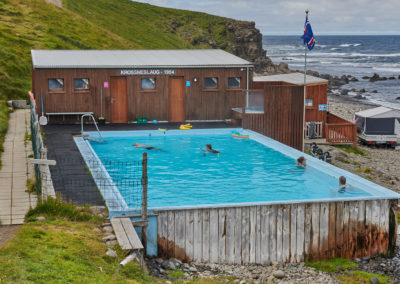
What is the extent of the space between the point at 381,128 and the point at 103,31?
37.7 m

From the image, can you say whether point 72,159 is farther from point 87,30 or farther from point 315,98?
Answer: point 87,30

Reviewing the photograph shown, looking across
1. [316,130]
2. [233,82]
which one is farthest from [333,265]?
[316,130]

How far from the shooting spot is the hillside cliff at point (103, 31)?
3865cm

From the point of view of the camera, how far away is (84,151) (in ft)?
64.5

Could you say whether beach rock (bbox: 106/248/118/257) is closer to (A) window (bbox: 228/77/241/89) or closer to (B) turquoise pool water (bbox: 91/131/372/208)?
(B) turquoise pool water (bbox: 91/131/372/208)

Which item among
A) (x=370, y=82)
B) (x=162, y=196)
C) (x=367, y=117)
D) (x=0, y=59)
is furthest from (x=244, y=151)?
(x=370, y=82)

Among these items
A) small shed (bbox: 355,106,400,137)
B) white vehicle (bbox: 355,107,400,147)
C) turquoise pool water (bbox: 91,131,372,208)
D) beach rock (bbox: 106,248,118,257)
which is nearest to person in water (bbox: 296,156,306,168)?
turquoise pool water (bbox: 91,131,372,208)

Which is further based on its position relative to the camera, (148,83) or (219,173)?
(148,83)

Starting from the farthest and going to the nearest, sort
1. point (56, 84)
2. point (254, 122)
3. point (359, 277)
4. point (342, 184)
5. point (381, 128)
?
1. point (381, 128)
2. point (56, 84)
3. point (254, 122)
4. point (342, 184)
5. point (359, 277)

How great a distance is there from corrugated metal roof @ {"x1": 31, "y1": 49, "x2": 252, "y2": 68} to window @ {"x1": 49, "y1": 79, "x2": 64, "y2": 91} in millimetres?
730

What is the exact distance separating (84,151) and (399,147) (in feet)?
69.0

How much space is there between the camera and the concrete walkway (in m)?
11.9

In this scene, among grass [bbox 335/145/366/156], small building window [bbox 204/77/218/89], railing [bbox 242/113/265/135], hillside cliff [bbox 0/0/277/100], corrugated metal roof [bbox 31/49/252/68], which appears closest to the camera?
railing [bbox 242/113/265/135]

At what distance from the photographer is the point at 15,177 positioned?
599 inches
